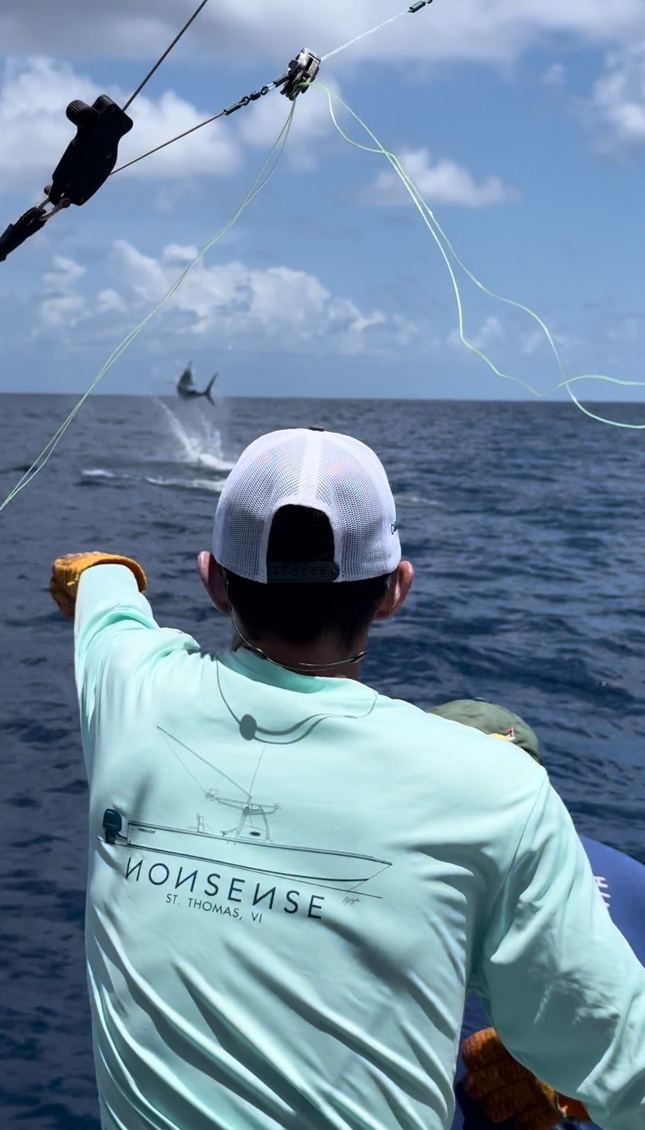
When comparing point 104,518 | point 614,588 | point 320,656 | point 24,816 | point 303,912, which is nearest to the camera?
point 303,912

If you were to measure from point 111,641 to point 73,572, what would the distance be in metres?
0.41

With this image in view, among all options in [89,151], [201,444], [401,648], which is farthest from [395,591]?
[201,444]

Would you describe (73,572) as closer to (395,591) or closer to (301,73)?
(395,591)

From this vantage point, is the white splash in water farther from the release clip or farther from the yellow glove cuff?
the yellow glove cuff

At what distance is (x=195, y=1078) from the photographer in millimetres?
1200

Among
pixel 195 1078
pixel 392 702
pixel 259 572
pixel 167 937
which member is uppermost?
pixel 259 572

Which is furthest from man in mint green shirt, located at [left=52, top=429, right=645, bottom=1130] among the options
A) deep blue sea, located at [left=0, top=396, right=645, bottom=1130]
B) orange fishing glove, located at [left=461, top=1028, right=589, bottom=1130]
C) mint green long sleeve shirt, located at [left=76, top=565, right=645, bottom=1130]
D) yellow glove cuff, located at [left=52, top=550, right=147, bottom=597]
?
deep blue sea, located at [left=0, top=396, right=645, bottom=1130]

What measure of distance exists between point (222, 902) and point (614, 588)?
12729 millimetres

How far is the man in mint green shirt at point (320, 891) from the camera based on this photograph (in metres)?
1.18

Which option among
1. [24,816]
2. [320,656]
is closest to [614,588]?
[24,816]

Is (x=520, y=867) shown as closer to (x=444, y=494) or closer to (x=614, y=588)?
(x=614, y=588)

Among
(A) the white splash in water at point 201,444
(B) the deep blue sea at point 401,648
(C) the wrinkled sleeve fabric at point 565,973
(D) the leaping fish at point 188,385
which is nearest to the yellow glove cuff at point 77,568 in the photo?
(C) the wrinkled sleeve fabric at point 565,973

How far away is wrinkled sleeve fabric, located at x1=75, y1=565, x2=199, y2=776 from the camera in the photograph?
55.8 inches

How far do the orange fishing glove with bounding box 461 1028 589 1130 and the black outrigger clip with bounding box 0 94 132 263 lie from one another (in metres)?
2.01
